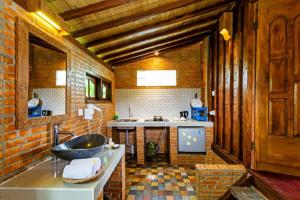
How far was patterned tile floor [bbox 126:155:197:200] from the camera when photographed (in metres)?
3.00

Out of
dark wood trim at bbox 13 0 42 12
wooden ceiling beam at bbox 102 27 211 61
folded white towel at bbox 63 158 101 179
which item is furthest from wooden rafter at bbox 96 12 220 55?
folded white towel at bbox 63 158 101 179

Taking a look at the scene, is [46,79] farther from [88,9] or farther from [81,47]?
[81,47]

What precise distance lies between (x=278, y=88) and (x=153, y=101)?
346 cm

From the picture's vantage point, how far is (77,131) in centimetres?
283

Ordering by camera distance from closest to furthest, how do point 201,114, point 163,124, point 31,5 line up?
point 31,5, point 163,124, point 201,114

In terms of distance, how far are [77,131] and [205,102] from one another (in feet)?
10.9

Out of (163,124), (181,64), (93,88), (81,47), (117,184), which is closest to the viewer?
(117,184)

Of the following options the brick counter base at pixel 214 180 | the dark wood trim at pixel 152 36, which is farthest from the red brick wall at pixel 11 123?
the brick counter base at pixel 214 180

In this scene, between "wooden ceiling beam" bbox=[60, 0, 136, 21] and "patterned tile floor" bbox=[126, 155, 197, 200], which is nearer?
"wooden ceiling beam" bbox=[60, 0, 136, 21]

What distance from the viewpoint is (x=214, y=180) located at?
2699 millimetres

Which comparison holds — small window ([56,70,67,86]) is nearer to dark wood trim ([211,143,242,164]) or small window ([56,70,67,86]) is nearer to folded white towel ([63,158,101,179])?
folded white towel ([63,158,101,179])

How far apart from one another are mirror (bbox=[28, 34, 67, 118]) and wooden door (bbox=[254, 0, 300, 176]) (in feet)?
8.43

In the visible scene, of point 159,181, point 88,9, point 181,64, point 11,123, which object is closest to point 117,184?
point 159,181

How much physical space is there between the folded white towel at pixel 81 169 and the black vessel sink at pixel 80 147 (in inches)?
4.9
